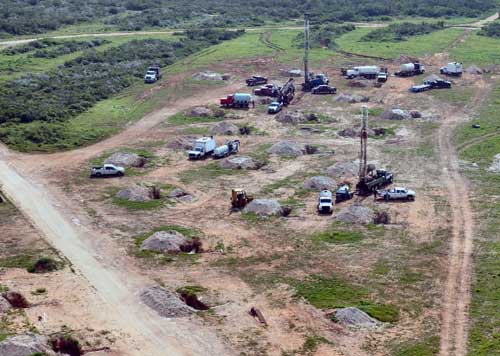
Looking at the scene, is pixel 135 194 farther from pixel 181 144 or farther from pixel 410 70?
pixel 410 70

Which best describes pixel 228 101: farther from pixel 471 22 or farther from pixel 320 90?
pixel 471 22

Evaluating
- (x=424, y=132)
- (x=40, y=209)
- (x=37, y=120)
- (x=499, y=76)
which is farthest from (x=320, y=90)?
(x=40, y=209)

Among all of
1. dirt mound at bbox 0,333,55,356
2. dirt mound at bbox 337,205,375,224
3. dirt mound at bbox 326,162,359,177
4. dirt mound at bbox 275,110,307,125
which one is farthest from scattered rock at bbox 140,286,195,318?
dirt mound at bbox 275,110,307,125

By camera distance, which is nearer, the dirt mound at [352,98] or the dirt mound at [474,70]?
the dirt mound at [352,98]

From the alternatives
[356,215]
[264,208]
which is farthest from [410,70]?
[264,208]

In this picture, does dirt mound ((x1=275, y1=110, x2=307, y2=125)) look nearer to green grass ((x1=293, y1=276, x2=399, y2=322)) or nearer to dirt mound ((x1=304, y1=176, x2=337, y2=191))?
dirt mound ((x1=304, y1=176, x2=337, y2=191))

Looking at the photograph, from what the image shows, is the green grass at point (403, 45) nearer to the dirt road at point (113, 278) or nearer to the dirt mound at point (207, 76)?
the dirt mound at point (207, 76)

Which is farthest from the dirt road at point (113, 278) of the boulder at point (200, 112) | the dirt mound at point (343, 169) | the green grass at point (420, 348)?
the boulder at point (200, 112)
